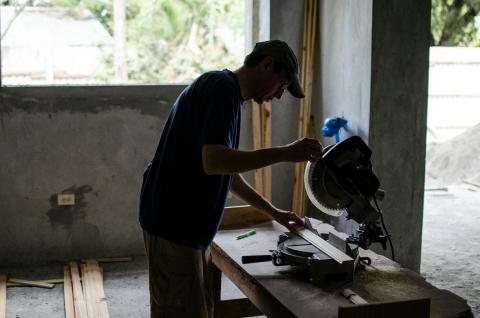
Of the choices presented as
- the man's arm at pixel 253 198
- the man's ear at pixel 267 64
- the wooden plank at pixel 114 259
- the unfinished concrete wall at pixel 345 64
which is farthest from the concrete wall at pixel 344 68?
the man's ear at pixel 267 64

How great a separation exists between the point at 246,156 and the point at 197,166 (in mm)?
191

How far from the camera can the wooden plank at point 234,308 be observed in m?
3.02

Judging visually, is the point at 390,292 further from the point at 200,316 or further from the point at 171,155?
the point at 171,155

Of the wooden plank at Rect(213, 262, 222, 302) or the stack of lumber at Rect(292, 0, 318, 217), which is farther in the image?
the stack of lumber at Rect(292, 0, 318, 217)

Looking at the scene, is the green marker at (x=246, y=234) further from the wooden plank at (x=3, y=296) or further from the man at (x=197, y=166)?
the wooden plank at (x=3, y=296)

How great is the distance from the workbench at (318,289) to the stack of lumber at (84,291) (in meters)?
1.35

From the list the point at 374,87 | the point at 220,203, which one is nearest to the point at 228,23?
the point at 374,87

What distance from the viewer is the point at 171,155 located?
2230 millimetres

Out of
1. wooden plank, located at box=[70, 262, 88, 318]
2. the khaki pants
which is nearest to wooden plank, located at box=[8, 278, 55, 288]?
wooden plank, located at box=[70, 262, 88, 318]

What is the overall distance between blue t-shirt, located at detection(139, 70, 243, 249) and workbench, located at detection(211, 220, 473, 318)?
261 mm

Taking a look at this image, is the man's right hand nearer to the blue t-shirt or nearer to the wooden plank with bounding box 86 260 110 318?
the blue t-shirt

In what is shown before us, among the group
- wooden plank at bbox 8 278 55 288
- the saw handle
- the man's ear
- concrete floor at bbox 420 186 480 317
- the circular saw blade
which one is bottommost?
concrete floor at bbox 420 186 480 317

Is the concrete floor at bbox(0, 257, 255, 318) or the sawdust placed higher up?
the sawdust

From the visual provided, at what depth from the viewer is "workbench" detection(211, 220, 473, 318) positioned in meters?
2.06
